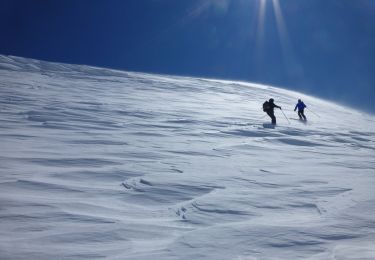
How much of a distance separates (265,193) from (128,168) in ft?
8.73

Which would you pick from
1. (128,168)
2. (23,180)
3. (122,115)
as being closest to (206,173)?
(128,168)

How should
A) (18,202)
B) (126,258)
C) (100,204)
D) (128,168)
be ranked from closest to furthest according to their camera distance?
(126,258) → (18,202) → (100,204) → (128,168)

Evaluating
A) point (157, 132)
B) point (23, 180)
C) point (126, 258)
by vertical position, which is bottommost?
point (126, 258)

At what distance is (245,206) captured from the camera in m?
5.50

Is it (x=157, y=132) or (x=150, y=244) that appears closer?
(x=150, y=244)

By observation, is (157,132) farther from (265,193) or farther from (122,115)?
(265,193)

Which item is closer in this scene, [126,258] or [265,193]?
[126,258]

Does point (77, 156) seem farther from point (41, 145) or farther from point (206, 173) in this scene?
point (206, 173)

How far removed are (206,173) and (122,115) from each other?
9542 millimetres

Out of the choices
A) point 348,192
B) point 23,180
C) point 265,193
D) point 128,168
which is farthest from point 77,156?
point 348,192

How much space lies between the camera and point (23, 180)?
19.1 ft

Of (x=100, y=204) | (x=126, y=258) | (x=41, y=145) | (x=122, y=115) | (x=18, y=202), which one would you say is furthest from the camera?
(x=122, y=115)

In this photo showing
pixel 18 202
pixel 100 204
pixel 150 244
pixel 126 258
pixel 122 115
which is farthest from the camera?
pixel 122 115

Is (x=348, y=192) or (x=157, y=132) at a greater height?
(x=157, y=132)
